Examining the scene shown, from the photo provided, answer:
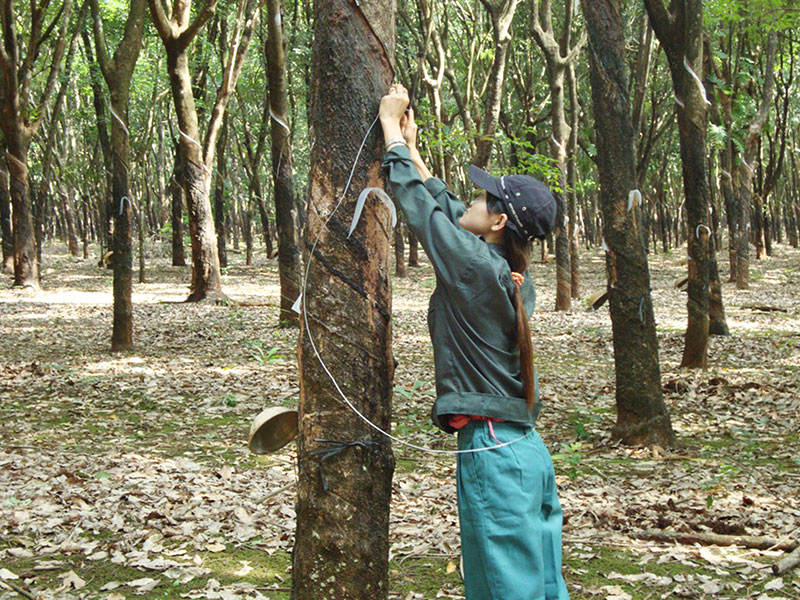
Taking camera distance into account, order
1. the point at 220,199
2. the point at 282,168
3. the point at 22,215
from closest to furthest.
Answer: the point at 282,168 → the point at 22,215 → the point at 220,199

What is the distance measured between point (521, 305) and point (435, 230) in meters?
0.43

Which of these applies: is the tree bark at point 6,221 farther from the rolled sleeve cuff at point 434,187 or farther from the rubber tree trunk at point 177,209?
the rolled sleeve cuff at point 434,187

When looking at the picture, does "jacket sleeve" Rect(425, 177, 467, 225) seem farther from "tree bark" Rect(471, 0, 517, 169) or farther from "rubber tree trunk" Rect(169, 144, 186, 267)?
"rubber tree trunk" Rect(169, 144, 186, 267)

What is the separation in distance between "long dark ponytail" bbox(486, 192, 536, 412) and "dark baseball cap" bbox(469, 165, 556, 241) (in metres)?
0.03

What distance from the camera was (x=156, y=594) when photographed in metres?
4.03

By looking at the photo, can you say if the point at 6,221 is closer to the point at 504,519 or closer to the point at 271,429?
the point at 271,429

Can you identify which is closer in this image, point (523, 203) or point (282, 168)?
point (523, 203)

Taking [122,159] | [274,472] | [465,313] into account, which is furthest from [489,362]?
[122,159]

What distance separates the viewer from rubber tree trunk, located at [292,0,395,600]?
2.94 meters

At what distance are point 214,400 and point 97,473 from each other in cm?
255

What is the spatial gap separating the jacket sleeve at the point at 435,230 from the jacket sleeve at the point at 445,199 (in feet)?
0.53

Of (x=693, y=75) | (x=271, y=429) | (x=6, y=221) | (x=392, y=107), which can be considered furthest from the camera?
(x=6, y=221)

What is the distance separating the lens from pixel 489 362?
2.86 m

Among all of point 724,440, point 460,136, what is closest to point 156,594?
point 724,440
